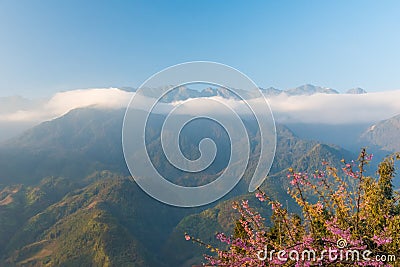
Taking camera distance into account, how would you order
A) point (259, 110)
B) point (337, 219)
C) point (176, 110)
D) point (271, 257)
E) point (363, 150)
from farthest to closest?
point (176, 110) < point (259, 110) < point (337, 219) < point (271, 257) < point (363, 150)

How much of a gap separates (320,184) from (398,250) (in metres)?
2.48

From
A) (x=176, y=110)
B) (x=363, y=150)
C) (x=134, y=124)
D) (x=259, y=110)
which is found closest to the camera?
(x=363, y=150)

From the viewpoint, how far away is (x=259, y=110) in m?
11.7

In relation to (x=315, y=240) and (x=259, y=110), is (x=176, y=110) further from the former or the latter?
(x=315, y=240)

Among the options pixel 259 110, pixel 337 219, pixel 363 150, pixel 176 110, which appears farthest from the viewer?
pixel 176 110

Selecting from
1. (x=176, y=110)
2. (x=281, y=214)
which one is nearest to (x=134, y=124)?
(x=176, y=110)

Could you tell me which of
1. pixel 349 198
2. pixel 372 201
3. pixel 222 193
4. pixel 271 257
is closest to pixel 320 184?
pixel 349 198

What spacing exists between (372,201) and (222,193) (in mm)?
5201

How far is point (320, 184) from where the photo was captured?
378 inches

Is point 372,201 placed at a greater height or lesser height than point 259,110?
lesser

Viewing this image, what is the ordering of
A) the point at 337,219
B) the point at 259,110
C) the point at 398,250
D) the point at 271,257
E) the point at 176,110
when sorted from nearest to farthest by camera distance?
the point at 271,257, the point at 398,250, the point at 337,219, the point at 259,110, the point at 176,110

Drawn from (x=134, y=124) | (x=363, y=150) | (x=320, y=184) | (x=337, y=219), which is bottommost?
(x=337, y=219)

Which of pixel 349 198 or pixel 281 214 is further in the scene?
pixel 349 198

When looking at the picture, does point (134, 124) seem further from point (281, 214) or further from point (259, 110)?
point (281, 214)
